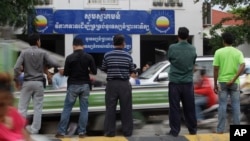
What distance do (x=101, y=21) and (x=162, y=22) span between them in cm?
301

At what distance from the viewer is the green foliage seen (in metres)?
18.7

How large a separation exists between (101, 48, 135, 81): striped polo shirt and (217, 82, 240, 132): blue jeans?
1668 mm

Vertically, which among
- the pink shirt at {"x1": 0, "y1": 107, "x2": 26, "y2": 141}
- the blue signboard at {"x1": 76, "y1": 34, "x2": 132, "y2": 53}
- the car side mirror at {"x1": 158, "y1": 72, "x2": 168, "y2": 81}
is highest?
the blue signboard at {"x1": 76, "y1": 34, "x2": 132, "y2": 53}

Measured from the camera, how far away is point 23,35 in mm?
23438

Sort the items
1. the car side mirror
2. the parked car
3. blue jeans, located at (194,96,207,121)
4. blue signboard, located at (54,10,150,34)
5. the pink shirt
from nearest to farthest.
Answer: the pink shirt → blue jeans, located at (194,96,207,121) → the parked car → the car side mirror → blue signboard, located at (54,10,150,34)

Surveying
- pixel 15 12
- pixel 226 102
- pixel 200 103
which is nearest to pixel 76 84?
pixel 226 102

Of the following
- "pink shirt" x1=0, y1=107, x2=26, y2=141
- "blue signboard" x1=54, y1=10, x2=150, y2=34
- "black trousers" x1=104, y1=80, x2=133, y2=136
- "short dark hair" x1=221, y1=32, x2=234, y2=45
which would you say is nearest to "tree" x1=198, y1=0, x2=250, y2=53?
"blue signboard" x1=54, y1=10, x2=150, y2=34

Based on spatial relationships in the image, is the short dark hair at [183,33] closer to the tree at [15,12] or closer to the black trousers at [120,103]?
the black trousers at [120,103]

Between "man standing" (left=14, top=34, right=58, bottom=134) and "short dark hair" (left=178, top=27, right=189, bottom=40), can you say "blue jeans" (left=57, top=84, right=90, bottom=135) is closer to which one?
"man standing" (left=14, top=34, right=58, bottom=134)

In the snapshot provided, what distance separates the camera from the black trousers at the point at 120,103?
945 centimetres

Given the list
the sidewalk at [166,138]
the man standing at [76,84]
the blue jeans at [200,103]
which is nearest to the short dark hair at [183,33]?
the man standing at [76,84]

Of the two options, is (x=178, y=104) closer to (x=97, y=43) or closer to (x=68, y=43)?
(x=97, y=43)

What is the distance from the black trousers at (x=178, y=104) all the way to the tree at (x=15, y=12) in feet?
31.6

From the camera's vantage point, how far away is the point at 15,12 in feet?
65.3
